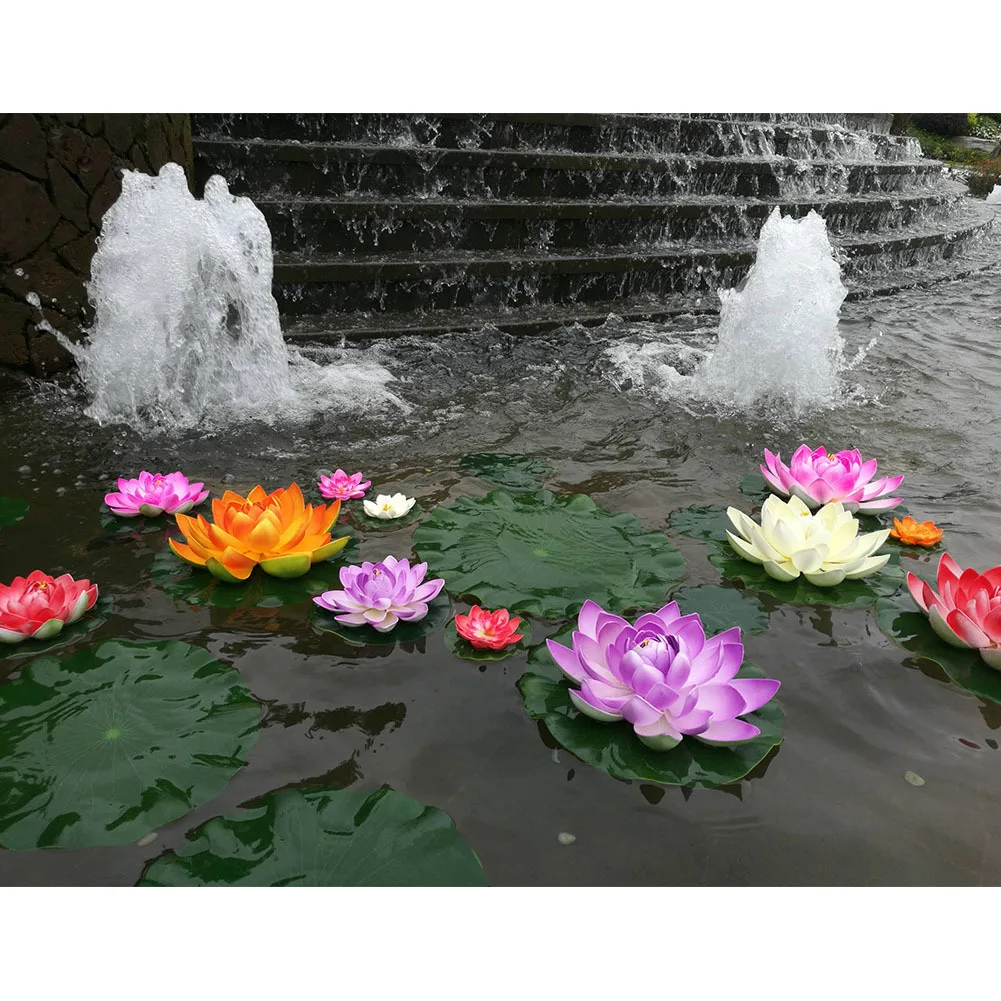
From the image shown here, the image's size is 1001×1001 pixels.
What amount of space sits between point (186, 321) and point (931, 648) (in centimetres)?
326

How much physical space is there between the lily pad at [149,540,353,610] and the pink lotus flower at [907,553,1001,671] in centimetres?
155

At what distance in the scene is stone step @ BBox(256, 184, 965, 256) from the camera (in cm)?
454

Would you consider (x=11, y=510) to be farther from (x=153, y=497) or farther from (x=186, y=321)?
(x=186, y=321)

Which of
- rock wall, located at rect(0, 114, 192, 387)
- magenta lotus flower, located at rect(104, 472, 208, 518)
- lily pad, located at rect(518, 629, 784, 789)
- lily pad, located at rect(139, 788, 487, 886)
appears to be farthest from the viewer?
rock wall, located at rect(0, 114, 192, 387)

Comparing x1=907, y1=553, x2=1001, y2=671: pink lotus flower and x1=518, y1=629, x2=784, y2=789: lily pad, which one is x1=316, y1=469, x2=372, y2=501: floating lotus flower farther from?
x1=907, y1=553, x2=1001, y2=671: pink lotus flower

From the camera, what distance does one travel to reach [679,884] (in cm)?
130

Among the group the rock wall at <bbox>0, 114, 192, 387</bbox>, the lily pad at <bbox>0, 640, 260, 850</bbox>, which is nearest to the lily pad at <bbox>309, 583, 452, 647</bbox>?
the lily pad at <bbox>0, 640, 260, 850</bbox>

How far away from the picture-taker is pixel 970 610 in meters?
1.80

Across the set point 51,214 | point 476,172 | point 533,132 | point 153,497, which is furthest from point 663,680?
point 533,132

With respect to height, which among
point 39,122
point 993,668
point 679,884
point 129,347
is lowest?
point 679,884

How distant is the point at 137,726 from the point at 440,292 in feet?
12.0

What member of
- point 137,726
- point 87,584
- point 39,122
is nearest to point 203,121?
point 39,122

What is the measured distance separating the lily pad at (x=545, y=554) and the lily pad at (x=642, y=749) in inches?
13.9

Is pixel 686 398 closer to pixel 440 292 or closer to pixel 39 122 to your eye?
pixel 440 292
